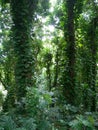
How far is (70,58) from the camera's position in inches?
358

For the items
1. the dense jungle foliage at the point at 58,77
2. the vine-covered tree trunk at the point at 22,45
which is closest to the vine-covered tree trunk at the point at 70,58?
the dense jungle foliage at the point at 58,77

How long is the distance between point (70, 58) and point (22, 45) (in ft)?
6.79

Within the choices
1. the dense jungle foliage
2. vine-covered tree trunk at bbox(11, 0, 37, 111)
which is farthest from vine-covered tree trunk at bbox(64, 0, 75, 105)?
vine-covered tree trunk at bbox(11, 0, 37, 111)

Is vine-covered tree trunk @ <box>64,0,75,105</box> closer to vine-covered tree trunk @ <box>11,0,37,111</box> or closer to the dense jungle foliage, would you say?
the dense jungle foliage

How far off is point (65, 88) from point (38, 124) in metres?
4.63

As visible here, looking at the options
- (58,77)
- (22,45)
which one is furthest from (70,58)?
(22,45)

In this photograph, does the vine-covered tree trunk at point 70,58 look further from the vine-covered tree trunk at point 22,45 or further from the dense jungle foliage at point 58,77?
the vine-covered tree trunk at point 22,45

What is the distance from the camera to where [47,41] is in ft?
70.5

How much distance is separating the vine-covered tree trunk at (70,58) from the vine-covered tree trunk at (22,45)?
5.29ft

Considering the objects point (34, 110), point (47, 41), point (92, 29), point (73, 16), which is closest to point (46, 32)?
point (47, 41)

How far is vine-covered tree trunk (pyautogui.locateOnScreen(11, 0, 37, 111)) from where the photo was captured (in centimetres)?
756

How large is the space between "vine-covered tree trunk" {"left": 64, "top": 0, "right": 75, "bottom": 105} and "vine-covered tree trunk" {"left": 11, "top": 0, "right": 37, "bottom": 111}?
5.29ft

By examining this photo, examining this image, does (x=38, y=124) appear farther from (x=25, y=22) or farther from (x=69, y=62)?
(x=69, y=62)

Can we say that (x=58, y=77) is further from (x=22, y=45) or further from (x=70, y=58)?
(x=22, y=45)
